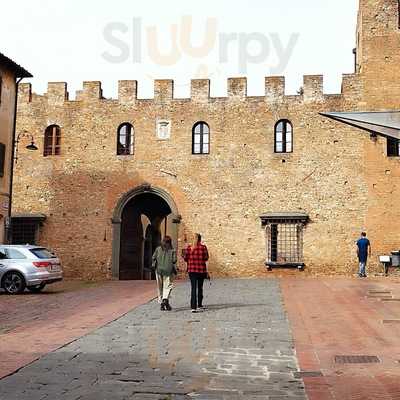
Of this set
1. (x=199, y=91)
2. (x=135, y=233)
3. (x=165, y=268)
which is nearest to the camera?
(x=165, y=268)

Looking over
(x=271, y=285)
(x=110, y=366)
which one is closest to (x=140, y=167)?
(x=271, y=285)

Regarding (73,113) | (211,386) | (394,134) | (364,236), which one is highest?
(73,113)

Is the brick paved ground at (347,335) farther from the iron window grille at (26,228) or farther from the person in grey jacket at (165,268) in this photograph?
the iron window grille at (26,228)

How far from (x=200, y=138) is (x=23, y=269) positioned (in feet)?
33.4

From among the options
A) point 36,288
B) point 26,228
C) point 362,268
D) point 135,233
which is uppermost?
point 26,228

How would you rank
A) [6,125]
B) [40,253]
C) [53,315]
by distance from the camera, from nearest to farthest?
1. [53,315]
2. [40,253]
3. [6,125]

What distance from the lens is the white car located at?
15.9 meters

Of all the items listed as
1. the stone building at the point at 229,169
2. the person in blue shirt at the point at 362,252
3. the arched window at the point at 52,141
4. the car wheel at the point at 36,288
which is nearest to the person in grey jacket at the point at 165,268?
the car wheel at the point at 36,288

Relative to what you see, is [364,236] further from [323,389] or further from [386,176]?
[323,389]

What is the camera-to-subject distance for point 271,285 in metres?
18.3

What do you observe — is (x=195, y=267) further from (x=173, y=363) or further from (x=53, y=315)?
(x=173, y=363)

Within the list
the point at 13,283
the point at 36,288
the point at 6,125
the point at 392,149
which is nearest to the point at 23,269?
the point at 13,283

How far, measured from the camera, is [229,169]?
2286 cm

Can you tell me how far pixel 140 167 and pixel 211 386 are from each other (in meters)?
18.3
